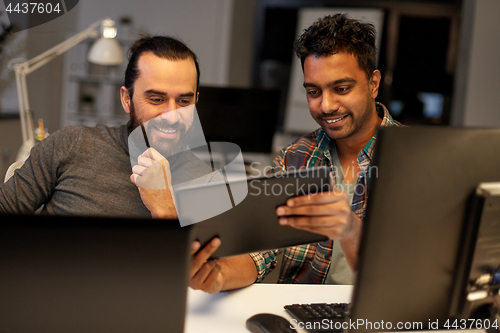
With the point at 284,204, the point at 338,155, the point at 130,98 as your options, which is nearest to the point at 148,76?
the point at 130,98

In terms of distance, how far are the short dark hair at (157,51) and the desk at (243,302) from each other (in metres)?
0.82

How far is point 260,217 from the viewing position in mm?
860

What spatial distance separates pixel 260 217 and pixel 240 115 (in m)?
1.95

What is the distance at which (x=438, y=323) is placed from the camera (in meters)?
0.71

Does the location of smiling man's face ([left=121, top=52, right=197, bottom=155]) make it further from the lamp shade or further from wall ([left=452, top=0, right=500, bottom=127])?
wall ([left=452, top=0, right=500, bottom=127])

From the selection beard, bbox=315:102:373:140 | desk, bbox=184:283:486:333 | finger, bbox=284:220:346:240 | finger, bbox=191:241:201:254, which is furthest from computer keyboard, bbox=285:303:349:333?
beard, bbox=315:102:373:140

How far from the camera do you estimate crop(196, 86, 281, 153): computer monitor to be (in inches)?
107

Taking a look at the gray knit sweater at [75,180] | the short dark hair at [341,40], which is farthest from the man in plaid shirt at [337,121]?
the gray knit sweater at [75,180]

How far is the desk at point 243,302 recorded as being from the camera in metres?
0.90

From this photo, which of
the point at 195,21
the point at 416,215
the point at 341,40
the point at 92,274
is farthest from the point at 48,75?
the point at 416,215

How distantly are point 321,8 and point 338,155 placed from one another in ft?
13.2

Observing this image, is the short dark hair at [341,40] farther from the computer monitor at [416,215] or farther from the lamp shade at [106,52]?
the lamp shade at [106,52]

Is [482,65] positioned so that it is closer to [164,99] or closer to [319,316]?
[164,99]

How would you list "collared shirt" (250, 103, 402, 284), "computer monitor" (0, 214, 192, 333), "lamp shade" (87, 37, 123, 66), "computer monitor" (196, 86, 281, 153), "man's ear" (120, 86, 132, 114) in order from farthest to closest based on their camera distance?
"computer monitor" (196, 86, 281, 153) → "lamp shade" (87, 37, 123, 66) → "man's ear" (120, 86, 132, 114) → "collared shirt" (250, 103, 402, 284) → "computer monitor" (0, 214, 192, 333)
